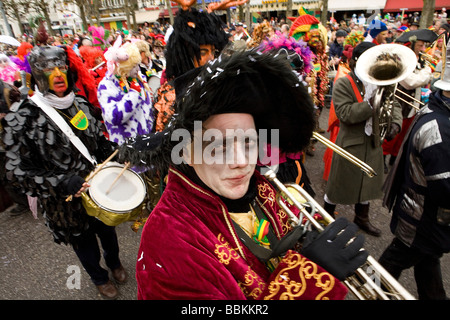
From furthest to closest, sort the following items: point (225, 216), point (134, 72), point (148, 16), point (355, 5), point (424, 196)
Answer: point (148, 16)
point (355, 5)
point (134, 72)
point (424, 196)
point (225, 216)

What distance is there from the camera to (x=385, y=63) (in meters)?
2.86

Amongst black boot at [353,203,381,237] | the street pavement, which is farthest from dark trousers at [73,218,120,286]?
black boot at [353,203,381,237]

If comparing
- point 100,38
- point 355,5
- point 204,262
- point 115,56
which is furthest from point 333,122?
point 355,5

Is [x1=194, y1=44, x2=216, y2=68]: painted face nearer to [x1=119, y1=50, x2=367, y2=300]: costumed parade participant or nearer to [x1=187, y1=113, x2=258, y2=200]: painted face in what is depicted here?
[x1=119, y1=50, x2=367, y2=300]: costumed parade participant

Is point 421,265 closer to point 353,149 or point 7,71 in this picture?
point 353,149

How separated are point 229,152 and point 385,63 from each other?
2372 millimetres

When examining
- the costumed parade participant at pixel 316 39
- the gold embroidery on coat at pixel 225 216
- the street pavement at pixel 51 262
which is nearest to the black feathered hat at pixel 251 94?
the gold embroidery on coat at pixel 225 216

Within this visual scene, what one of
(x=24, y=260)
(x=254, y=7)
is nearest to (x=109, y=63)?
(x=24, y=260)

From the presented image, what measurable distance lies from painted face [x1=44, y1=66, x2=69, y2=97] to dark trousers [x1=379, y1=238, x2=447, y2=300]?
3.06 meters

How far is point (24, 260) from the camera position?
3.53 m

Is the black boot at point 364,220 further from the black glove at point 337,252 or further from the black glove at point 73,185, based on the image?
the black glove at point 73,185

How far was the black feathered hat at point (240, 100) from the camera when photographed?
1.17 m

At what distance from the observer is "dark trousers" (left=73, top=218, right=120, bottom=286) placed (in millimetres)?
2703

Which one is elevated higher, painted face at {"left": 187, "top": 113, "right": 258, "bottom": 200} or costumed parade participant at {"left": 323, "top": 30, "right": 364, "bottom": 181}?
painted face at {"left": 187, "top": 113, "right": 258, "bottom": 200}
